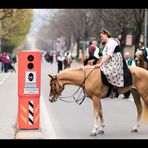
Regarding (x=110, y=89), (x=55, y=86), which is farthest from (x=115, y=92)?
(x=55, y=86)

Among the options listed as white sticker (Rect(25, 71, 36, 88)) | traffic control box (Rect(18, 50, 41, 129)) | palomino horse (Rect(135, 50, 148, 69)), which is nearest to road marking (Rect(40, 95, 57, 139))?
traffic control box (Rect(18, 50, 41, 129))

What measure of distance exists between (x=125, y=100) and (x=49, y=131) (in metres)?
8.74

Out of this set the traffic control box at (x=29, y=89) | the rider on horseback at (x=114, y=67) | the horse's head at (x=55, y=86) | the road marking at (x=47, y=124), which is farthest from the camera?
the traffic control box at (x=29, y=89)

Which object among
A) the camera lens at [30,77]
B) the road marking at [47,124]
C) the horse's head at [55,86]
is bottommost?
the road marking at [47,124]

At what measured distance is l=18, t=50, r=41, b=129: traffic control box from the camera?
1296cm

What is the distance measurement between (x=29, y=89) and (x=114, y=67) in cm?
190

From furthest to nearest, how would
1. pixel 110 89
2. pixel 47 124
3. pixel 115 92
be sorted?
pixel 47 124
pixel 115 92
pixel 110 89

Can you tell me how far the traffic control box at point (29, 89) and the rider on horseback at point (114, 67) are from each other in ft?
4.61

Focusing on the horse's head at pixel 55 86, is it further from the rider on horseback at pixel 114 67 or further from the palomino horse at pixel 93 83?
the rider on horseback at pixel 114 67

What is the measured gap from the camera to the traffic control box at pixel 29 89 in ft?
42.5

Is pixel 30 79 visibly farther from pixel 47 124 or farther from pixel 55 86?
pixel 47 124

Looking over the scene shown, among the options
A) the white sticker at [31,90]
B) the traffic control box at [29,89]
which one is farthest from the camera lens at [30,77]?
the white sticker at [31,90]

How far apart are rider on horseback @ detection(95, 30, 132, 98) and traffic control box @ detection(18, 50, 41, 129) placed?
140cm

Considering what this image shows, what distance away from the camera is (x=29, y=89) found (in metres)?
13.1
